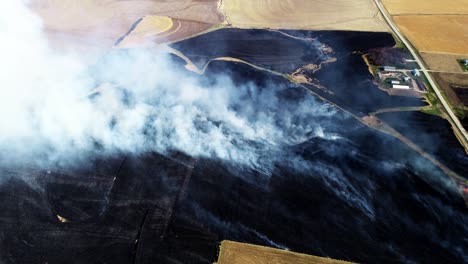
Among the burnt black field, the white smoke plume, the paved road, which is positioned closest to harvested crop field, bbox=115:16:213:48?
the white smoke plume

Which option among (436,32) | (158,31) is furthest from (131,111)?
(436,32)

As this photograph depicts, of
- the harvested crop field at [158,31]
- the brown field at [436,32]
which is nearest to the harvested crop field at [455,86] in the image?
the brown field at [436,32]

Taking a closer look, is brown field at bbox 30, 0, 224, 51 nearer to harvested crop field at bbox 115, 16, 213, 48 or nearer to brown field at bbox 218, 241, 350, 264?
harvested crop field at bbox 115, 16, 213, 48

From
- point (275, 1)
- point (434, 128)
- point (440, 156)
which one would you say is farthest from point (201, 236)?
point (275, 1)

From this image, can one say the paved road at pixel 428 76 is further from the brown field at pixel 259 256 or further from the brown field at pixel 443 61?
the brown field at pixel 259 256

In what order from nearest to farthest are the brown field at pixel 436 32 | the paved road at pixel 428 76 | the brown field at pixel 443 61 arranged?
the paved road at pixel 428 76 → the brown field at pixel 443 61 → the brown field at pixel 436 32

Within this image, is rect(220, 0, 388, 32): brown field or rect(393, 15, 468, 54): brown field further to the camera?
rect(220, 0, 388, 32): brown field

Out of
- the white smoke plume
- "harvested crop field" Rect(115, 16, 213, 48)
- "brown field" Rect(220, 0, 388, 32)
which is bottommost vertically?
the white smoke plume
